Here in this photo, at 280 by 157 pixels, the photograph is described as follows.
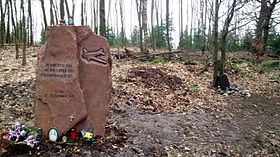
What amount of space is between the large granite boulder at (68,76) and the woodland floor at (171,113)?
539 millimetres

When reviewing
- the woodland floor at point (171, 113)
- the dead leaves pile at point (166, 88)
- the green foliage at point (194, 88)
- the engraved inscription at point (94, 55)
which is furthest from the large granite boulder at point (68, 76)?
the green foliage at point (194, 88)

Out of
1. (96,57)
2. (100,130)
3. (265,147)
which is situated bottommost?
(265,147)

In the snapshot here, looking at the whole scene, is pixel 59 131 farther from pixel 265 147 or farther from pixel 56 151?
pixel 265 147

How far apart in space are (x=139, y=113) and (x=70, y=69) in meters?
2.39

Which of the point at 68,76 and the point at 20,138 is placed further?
the point at 68,76

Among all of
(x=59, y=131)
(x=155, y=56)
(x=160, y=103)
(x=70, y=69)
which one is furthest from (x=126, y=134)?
(x=155, y=56)

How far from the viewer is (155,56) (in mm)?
14531

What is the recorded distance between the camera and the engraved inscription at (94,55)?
17.6ft

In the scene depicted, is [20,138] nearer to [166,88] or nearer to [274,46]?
[166,88]

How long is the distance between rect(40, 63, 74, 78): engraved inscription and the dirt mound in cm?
435

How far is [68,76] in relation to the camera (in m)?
5.28

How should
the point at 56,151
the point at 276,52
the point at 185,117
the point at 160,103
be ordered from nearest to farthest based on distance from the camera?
the point at 56,151 < the point at 185,117 < the point at 160,103 < the point at 276,52

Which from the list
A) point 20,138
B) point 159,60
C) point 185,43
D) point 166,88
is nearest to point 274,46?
point 159,60

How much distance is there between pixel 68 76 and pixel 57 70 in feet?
0.74
